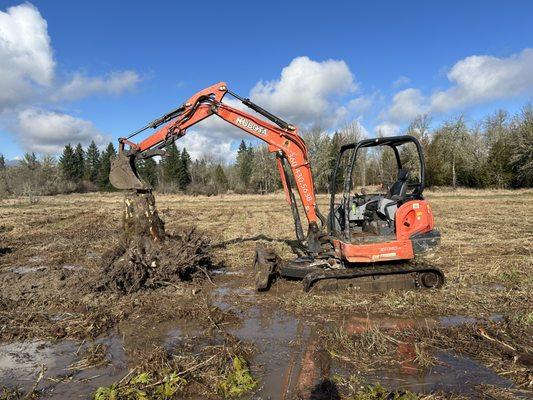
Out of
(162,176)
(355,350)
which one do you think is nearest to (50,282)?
(355,350)

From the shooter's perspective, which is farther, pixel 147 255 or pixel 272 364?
pixel 147 255

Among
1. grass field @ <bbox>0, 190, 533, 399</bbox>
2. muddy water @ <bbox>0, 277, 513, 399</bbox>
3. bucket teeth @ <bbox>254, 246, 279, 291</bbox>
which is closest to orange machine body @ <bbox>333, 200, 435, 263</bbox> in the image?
grass field @ <bbox>0, 190, 533, 399</bbox>

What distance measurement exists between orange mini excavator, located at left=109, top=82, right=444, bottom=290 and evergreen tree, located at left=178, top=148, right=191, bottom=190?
62.3m

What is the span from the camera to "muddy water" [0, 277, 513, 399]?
452cm

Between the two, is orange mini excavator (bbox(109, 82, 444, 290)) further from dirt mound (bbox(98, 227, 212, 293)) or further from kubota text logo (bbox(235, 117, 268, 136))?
dirt mound (bbox(98, 227, 212, 293))

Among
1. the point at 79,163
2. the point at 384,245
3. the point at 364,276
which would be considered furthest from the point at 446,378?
the point at 79,163

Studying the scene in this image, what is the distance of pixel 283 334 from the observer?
19.8ft

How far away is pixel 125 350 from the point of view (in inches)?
219

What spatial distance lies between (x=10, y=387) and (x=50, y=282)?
186 inches

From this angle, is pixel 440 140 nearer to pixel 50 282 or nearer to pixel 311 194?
pixel 311 194

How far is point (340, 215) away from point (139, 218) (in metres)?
4.05

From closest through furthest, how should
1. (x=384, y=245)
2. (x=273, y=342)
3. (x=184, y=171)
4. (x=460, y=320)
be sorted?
(x=273, y=342) < (x=460, y=320) < (x=384, y=245) < (x=184, y=171)

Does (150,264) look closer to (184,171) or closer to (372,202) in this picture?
(372,202)

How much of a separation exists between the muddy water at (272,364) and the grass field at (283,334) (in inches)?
0.6
